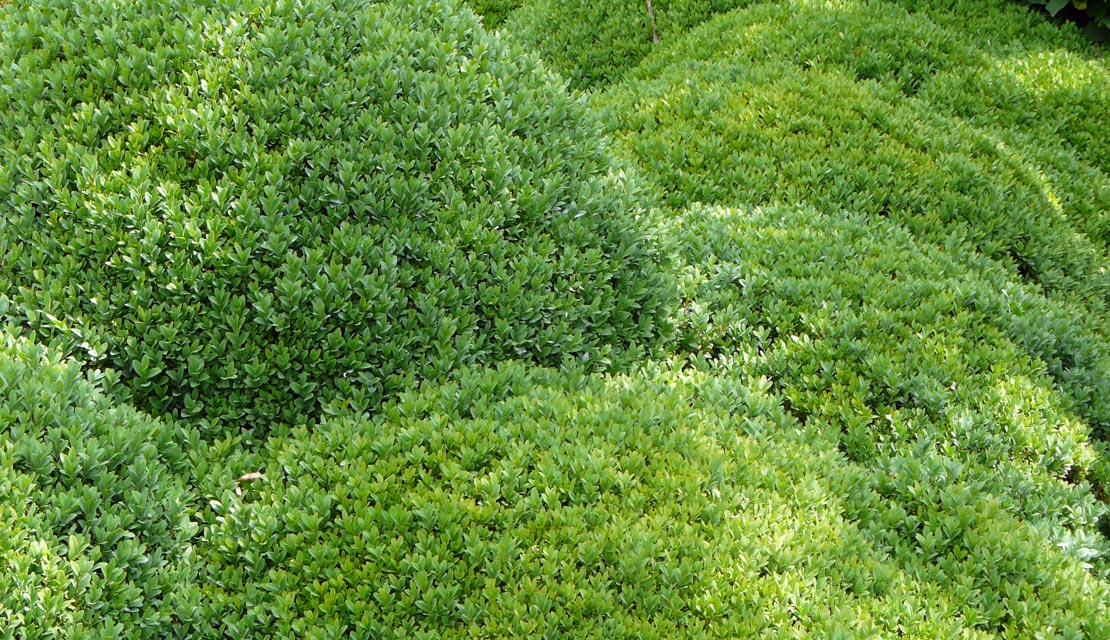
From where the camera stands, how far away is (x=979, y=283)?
17.0 ft

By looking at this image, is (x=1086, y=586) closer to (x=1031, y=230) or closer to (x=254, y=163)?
(x=1031, y=230)

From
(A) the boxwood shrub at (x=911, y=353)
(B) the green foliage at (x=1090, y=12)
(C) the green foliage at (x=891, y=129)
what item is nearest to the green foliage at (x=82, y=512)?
(A) the boxwood shrub at (x=911, y=353)

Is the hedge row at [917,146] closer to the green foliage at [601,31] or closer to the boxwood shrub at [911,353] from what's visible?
the boxwood shrub at [911,353]

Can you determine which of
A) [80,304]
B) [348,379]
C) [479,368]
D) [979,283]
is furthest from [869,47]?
[80,304]

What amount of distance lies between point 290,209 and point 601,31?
5.17 m

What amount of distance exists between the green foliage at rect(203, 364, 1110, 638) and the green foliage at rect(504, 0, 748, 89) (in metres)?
4.95

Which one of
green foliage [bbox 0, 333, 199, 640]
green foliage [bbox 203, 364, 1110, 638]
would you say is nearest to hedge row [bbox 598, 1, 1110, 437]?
green foliage [bbox 203, 364, 1110, 638]

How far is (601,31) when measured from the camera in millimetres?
8375

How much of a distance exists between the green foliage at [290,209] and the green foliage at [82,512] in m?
0.31

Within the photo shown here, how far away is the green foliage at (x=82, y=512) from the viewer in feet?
9.14

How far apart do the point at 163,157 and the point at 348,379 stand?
1.22 metres

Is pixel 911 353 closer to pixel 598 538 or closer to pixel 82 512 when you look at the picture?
pixel 598 538

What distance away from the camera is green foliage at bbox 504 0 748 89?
8.21 m

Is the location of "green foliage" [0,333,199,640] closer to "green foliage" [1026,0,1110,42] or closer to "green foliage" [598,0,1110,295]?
"green foliage" [598,0,1110,295]
